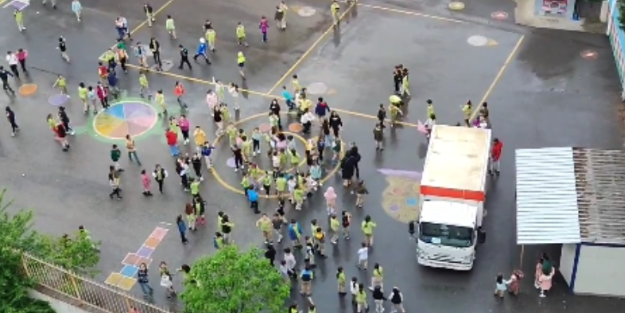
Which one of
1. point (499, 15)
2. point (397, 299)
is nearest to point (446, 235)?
point (397, 299)

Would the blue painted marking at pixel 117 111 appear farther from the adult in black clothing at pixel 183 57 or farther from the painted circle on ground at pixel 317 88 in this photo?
the painted circle on ground at pixel 317 88

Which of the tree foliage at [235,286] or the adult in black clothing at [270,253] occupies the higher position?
the tree foliage at [235,286]

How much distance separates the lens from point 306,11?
4159cm

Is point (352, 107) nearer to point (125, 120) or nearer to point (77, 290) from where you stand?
point (125, 120)

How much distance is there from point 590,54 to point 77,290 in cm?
2439

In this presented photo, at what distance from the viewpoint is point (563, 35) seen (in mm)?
38094

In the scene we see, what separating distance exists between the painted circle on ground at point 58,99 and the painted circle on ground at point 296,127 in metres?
10.1

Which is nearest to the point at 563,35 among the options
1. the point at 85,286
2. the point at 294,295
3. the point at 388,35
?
the point at 388,35

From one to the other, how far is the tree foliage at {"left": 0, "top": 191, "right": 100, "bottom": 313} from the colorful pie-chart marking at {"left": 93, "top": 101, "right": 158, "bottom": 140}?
1032 cm

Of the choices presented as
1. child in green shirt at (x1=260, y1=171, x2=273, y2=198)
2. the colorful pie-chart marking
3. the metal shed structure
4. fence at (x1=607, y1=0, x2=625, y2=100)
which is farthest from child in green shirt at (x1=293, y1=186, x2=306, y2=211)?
fence at (x1=607, y1=0, x2=625, y2=100)

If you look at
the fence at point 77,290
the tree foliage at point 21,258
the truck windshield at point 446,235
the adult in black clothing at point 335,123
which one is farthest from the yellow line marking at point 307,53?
the fence at point 77,290

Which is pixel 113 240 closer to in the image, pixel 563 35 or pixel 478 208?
pixel 478 208

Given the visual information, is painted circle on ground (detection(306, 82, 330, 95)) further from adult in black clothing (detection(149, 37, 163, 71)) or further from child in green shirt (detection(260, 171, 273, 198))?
adult in black clothing (detection(149, 37, 163, 71))

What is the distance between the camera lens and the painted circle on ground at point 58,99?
35.9m
